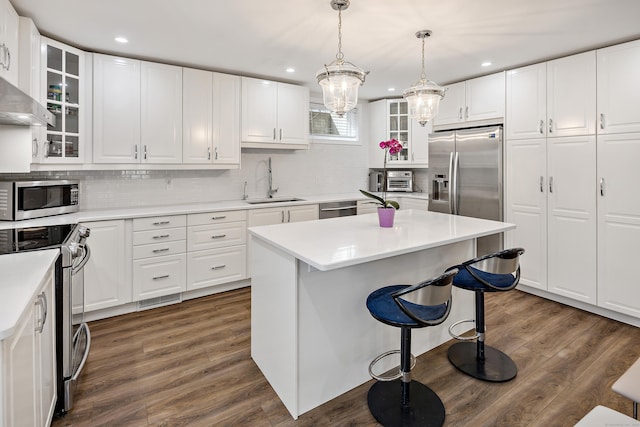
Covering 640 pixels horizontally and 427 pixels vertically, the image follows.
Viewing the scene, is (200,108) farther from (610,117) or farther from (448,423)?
(610,117)

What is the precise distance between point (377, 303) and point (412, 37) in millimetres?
2293

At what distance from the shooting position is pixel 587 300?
3.28 meters

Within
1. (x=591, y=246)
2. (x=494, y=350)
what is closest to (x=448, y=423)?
(x=494, y=350)

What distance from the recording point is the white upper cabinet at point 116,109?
3205 millimetres

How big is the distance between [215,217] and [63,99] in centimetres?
164

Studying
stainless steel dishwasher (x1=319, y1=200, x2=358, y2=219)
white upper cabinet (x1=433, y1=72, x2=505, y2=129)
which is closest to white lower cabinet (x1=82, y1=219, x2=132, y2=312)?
stainless steel dishwasher (x1=319, y1=200, x2=358, y2=219)

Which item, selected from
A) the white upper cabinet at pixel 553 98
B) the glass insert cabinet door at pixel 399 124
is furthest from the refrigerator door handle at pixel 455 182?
the glass insert cabinet door at pixel 399 124

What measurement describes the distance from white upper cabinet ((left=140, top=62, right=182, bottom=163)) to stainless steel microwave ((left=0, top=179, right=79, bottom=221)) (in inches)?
28.7

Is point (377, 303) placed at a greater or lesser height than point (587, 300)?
greater

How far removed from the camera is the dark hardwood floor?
75.7 inches

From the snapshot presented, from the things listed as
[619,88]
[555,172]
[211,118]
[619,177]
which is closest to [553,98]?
[619,88]

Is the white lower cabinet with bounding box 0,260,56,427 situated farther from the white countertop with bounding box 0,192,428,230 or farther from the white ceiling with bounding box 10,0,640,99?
the white ceiling with bounding box 10,0,640,99

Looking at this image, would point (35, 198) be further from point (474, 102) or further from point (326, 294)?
point (474, 102)

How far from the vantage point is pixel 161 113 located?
3.51 metres
